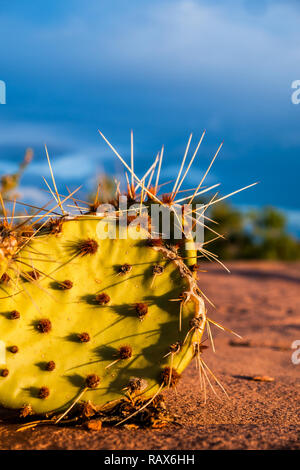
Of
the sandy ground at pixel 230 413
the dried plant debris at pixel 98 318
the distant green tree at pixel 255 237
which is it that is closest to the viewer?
the sandy ground at pixel 230 413

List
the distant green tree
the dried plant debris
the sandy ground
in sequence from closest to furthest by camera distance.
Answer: the sandy ground → the dried plant debris → the distant green tree

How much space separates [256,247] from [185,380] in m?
18.3

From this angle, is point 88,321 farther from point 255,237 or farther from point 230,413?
point 255,237

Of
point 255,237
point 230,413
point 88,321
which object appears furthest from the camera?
point 255,237

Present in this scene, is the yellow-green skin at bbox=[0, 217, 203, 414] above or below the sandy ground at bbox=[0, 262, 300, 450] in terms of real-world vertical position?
above

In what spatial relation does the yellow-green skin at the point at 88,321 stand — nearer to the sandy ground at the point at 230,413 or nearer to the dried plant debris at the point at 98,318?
the dried plant debris at the point at 98,318

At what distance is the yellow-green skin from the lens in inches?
89.4

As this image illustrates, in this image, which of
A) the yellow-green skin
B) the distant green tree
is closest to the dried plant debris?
the yellow-green skin

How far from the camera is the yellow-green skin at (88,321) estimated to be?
7.45 feet

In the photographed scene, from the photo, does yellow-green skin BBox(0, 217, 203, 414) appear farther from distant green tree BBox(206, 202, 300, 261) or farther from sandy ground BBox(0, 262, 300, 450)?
distant green tree BBox(206, 202, 300, 261)

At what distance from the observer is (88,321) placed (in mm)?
2305

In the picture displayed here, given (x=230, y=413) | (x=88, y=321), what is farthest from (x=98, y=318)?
(x=230, y=413)

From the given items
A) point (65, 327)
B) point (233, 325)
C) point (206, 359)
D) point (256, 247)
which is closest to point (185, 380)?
point (206, 359)

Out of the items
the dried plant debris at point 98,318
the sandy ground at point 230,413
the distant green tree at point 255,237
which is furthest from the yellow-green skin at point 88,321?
the distant green tree at point 255,237
